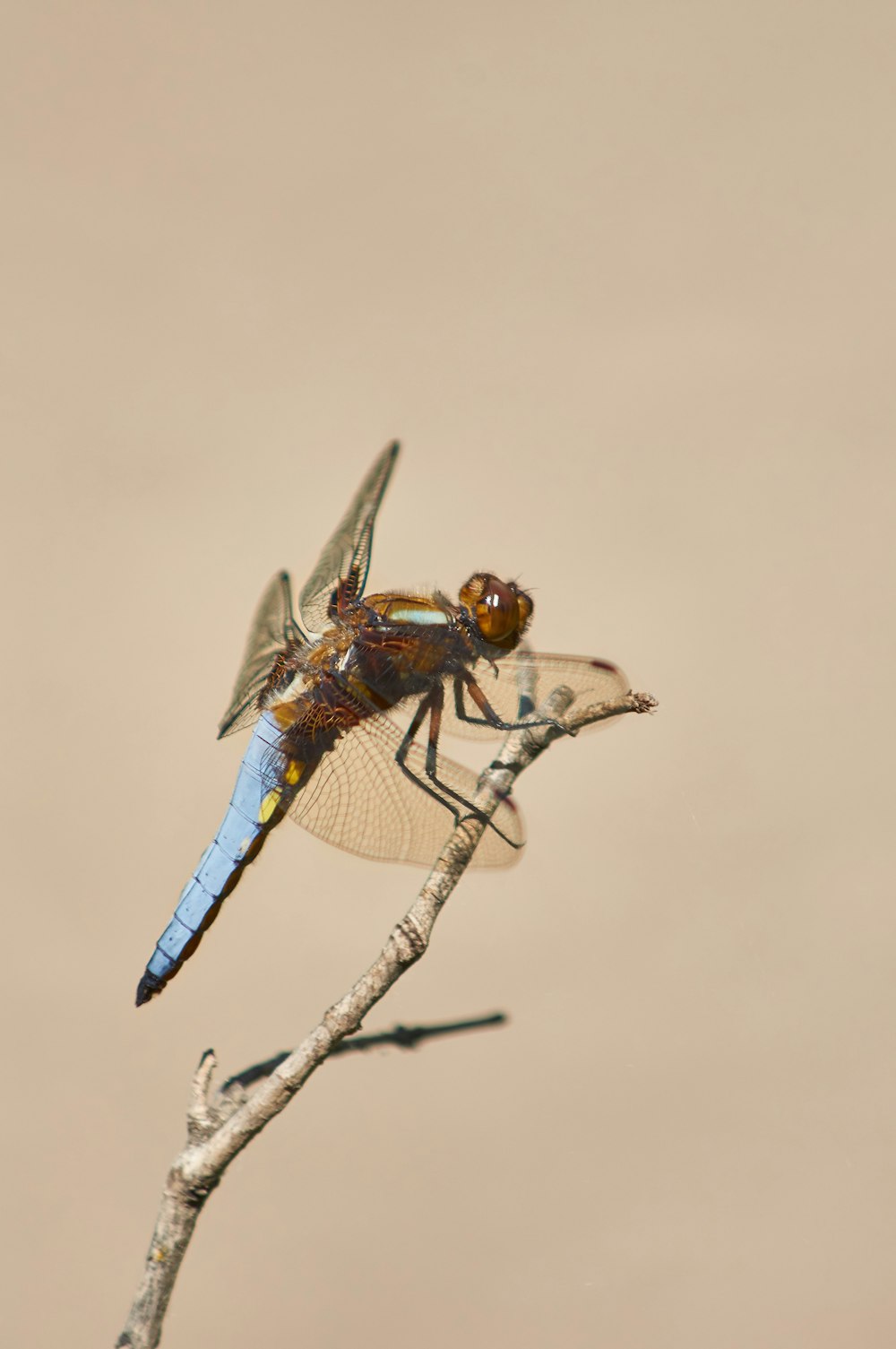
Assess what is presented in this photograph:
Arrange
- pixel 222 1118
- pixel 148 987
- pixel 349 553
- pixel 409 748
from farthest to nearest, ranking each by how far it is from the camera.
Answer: pixel 349 553
pixel 409 748
pixel 148 987
pixel 222 1118

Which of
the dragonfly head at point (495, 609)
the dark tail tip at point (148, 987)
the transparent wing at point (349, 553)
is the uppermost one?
the transparent wing at point (349, 553)

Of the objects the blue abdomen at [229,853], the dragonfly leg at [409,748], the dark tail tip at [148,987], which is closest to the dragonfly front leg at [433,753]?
the dragonfly leg at [409,748]

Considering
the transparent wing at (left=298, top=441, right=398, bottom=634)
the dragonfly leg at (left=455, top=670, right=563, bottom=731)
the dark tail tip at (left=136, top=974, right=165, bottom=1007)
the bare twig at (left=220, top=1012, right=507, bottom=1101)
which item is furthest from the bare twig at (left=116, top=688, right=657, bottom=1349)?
the transparent wing at (left=298, top=441, right=398, bottom=634)

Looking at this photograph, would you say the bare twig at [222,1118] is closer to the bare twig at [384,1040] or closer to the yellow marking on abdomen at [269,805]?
the bare twig at [384,1040]

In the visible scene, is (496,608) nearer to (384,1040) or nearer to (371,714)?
(371,714)

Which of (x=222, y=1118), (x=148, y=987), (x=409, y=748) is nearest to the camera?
(x=222, y=1118)

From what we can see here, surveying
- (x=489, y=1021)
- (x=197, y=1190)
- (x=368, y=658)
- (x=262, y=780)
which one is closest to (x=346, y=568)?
(x=368, y=658)

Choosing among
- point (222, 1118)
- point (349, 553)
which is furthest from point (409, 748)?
point (222, 1118)

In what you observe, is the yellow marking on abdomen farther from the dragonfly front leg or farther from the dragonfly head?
the dragonfly head
